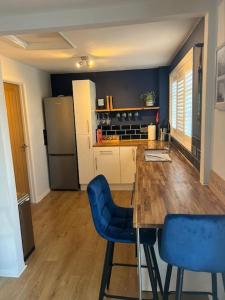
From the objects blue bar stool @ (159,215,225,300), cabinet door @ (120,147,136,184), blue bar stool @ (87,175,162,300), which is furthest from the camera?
cabinet door @ (120,147,136,184)

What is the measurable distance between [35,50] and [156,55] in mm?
1694

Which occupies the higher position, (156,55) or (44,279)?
(156,55)

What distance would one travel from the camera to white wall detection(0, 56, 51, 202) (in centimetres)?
365

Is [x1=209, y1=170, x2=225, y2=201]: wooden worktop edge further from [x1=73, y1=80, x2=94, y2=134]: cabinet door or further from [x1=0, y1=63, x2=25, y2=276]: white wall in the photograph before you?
[x1=73, y1=80, x2=94, y2=134]: cabinet door

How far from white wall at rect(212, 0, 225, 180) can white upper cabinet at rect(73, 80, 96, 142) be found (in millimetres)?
2842

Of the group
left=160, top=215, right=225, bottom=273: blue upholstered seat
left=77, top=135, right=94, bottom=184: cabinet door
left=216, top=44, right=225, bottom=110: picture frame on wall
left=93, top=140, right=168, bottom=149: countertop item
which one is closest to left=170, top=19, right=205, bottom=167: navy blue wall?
left=216, top=44, right=225, bottom=110: picture frame on wall

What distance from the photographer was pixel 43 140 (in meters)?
4.46

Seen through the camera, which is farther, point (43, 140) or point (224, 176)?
point (43, 140)

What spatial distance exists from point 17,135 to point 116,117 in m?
1.97

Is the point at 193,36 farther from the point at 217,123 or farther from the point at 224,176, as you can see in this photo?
the point at 224,176

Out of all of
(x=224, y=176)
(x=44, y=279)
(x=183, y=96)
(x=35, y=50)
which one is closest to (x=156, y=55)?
(x=183, y=96)

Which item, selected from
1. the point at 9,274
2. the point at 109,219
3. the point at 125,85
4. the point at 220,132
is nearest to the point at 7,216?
the point at 9,274

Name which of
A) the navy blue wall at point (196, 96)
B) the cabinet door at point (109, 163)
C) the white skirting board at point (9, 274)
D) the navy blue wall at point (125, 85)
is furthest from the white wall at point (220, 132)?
the navy blue wall at point (125, 85)

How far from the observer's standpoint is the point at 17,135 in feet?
12.6
